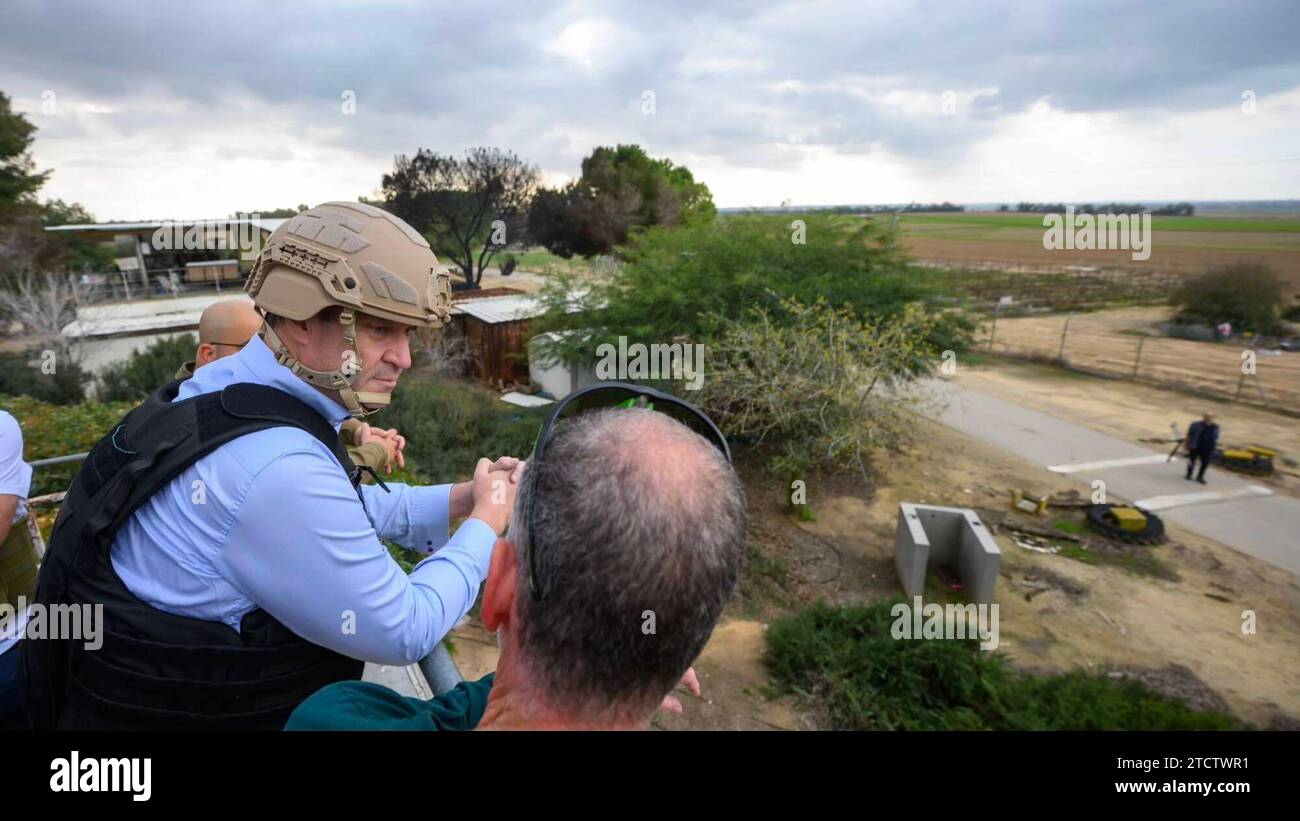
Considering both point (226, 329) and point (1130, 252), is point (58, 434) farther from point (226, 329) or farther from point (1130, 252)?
point (1130, 252)

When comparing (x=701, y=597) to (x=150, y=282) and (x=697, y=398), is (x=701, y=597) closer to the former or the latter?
(x=697, y=398)

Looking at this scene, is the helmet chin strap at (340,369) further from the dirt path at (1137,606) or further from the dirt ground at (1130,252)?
the dirt ground at (1130,252)

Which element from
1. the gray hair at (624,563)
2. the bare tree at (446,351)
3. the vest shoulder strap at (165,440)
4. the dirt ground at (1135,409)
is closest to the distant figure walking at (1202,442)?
the dirt ground at (1135,409)

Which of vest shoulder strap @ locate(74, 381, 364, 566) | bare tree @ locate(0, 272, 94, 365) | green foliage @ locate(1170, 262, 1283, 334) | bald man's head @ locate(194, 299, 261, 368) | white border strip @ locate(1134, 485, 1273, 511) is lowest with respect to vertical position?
white border strip @ locate(1134, 485, 1273, 511)

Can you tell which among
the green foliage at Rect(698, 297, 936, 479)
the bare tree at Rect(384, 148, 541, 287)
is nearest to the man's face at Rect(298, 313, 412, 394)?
the green foliage at Rect(698, 297, 936, 479)

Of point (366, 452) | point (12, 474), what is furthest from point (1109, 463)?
point (12, 474)

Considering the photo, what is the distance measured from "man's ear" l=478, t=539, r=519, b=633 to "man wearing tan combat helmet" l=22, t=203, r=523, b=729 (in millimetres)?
355

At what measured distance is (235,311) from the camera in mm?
2834

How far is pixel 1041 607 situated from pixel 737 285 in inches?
319

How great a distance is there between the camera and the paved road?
11805 mm

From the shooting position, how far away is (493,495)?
173cm

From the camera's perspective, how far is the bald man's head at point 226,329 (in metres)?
2.80

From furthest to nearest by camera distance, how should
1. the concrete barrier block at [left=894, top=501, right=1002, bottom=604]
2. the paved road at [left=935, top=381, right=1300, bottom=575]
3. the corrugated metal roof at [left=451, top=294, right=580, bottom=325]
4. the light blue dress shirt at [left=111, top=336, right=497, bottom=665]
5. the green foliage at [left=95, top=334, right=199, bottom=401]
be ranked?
1. the corrugated metal roof at [left=451, top=294, right=580, bottom=325]
2. the green foliage at [left=95, top=334, right=199, bottom=401]
3. the paved road at [left=935, top=381, right=1300, bottom=575]
4. the concrete barrier block at [left=894, top=501, right=1002, bottom=604]
5. the light blue dress shirt at [left=111, top=336, right=497, bottom=665]

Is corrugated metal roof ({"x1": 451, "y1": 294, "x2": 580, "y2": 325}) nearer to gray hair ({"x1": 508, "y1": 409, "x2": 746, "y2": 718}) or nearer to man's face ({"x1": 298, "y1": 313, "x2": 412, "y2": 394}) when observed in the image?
man's face ({"x1": 298, "y1": 313, "x2": 412, "y2": 394})
